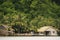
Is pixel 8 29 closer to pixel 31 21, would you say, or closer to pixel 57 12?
pixel 31 21

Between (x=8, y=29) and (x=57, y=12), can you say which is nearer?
(x=8, y=29)

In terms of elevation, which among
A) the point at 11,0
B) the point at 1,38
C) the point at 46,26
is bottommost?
the point at 1,38

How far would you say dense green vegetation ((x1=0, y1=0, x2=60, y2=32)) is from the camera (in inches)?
117

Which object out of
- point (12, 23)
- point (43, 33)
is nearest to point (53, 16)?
point (43, 33)

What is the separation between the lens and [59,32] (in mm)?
3018

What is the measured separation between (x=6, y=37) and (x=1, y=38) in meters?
0.08

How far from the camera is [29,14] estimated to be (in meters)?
3.07

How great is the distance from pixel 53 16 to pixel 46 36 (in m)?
0.37

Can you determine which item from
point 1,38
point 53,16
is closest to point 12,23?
point 1,38

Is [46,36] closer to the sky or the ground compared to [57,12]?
closer to the ground

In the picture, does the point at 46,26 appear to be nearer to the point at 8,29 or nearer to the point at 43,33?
the point at 43,33

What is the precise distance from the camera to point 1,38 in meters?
2.97

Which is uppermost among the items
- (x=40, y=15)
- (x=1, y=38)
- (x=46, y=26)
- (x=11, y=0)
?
(x=11, y=0)

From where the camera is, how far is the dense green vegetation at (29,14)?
298 cm
